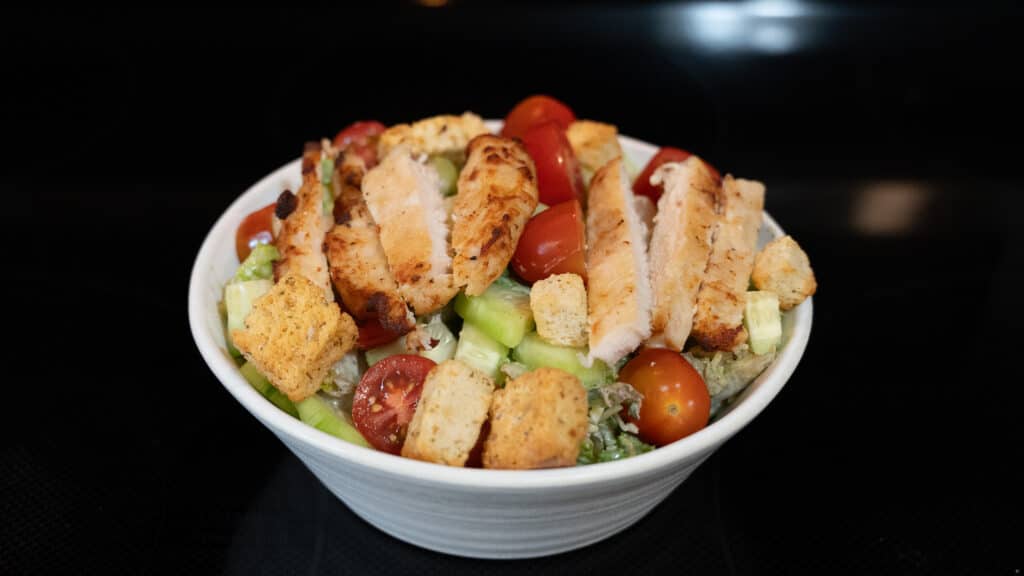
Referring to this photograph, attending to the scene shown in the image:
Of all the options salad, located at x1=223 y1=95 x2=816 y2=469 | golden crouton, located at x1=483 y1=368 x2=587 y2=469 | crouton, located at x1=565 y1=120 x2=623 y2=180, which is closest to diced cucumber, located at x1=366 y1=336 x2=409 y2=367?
salad, located at x1=223 y1=95 x2=816 y2=469

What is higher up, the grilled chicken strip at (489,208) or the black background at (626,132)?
the grilled chicken strip at (489,208)

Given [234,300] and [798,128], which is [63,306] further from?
[798,128]

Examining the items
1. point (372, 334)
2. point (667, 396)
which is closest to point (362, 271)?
point (372, 334)

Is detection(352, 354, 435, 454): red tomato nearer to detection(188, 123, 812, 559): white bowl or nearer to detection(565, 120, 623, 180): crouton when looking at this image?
detection(188, 123, 812, 559): white bowl

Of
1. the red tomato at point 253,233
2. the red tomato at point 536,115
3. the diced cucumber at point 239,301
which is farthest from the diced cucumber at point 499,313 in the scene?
the red tomato at point 536,115

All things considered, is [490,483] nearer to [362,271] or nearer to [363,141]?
[362,271]

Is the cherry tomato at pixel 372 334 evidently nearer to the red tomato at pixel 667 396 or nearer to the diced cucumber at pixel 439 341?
the diced cucumber at pixel 439 341
